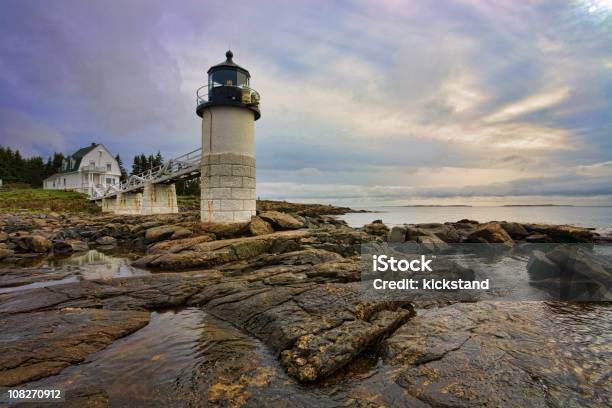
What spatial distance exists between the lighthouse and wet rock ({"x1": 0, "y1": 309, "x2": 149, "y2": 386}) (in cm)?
1083

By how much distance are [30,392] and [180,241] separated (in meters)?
12.6

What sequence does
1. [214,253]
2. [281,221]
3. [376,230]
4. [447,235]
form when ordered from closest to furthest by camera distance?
[214,253], [281,221], [447,235], [376,230]

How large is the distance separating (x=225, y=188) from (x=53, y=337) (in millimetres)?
12538

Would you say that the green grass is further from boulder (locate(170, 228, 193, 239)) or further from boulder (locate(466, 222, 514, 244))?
boulder (locate(466, 222, 514, 244))

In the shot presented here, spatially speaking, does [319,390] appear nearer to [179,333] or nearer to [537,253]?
[179,333]

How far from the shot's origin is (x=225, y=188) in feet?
59.9

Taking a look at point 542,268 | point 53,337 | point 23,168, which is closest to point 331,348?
point 53,337

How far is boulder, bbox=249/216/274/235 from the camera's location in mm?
17828

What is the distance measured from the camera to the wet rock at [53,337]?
208 inches

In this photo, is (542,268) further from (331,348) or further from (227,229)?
(227,229)

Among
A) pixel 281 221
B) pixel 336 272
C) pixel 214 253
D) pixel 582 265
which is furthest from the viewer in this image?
pixel 281 221

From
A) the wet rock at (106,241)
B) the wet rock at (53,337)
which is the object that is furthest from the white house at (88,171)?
the wet rock at (53,337)

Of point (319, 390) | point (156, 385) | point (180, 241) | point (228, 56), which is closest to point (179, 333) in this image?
point (156, 385)

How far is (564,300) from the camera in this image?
33.3ft
